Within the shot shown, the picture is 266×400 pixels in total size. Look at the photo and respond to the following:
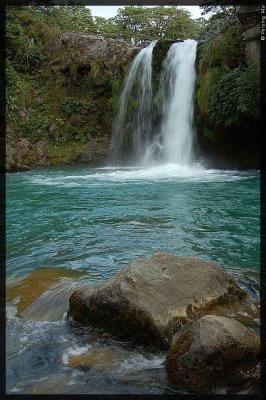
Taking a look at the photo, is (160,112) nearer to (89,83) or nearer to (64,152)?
(64,152)

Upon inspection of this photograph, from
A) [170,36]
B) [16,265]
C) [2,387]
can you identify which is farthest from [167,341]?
→ [170,36]

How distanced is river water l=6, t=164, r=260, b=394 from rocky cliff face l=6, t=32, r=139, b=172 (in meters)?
5.72

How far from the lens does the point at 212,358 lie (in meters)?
3.12

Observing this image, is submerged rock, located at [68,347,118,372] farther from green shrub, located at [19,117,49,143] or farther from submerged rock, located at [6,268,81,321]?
green shrub, located at [19,117,49,143]

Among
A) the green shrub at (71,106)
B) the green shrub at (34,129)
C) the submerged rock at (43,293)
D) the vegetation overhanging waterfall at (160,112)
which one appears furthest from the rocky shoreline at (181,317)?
the green shrub at (71,106)

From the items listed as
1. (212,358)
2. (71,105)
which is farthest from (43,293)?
(71,105)

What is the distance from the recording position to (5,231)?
8.20 m

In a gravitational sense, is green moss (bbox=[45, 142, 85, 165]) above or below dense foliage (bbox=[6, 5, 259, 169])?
below

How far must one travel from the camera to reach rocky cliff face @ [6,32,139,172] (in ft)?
69.5

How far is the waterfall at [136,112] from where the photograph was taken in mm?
19703

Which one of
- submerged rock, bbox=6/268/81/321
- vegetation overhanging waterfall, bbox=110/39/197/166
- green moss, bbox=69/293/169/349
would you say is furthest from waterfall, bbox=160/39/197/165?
green moss, bbox=69/293/169/349

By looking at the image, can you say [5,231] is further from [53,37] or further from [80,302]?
[53,37]

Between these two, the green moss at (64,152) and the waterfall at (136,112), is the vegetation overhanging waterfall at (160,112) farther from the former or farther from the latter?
the green moss at (64,152)

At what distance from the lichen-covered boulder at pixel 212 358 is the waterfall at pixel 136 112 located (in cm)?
1670
